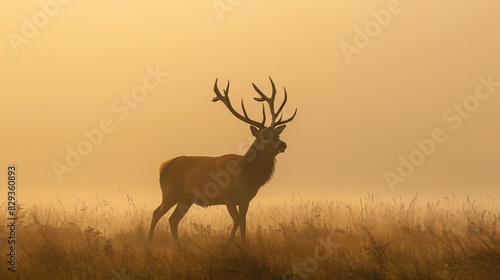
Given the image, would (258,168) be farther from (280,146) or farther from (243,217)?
(243,217)

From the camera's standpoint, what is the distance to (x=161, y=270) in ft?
25.9

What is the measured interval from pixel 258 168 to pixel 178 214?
1.52 m

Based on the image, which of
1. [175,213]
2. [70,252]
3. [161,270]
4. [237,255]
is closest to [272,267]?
[237,255]

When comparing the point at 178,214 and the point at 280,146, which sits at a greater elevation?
the point at 280,146

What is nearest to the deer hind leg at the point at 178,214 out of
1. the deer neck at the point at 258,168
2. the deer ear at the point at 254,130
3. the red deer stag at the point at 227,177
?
the red deer stag at the point at 227,177

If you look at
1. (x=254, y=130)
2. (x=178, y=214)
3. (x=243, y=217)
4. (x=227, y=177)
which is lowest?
(x=243, y=217)

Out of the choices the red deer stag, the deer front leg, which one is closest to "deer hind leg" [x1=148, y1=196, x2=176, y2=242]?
the red deer stag

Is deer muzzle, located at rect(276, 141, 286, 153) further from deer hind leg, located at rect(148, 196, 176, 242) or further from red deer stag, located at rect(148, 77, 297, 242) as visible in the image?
deer hind leg, located at rect(148, 196, 176, 242)

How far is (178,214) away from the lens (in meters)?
13.1

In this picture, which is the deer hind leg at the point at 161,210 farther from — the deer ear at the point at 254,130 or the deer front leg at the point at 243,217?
the deer ear at the point at 254,130

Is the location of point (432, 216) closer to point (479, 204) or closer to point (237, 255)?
point (479, 204)

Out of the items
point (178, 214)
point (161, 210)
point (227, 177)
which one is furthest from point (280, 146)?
point (161, 210)

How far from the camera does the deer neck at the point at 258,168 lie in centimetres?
1262

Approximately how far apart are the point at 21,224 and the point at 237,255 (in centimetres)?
566
